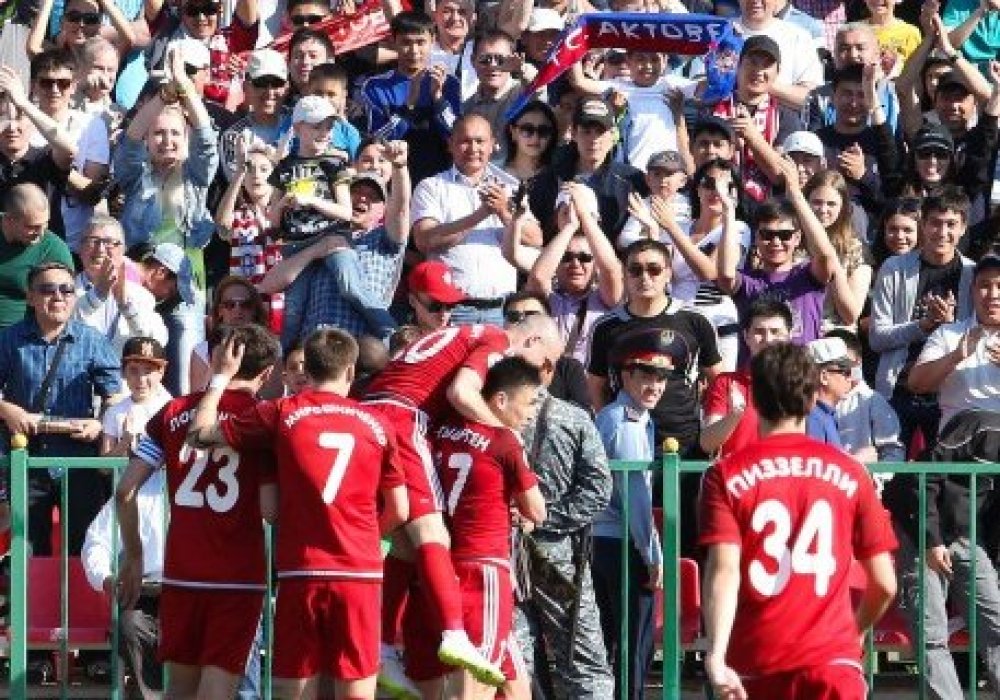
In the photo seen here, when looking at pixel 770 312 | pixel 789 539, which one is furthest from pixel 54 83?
pixel 789 539

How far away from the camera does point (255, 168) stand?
16438 mm

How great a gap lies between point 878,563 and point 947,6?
9500 millimetres

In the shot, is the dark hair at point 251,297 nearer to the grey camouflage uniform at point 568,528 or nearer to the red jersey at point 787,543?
the grey camouflage uniform at point 568,528

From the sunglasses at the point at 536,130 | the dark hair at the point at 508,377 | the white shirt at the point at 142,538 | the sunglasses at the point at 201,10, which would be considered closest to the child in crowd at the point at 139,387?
the white shirt at the point at 142,538

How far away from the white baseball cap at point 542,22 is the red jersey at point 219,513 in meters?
6.36

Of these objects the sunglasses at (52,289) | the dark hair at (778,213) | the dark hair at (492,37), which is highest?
the dark hair at (492,37)

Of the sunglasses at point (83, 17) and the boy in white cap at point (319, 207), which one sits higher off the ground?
the sunglasses at point (83, 17)

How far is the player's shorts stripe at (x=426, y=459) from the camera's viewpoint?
12.5m

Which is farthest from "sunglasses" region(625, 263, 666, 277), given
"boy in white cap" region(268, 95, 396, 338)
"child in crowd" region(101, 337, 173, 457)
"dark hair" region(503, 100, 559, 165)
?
"child in crowd" region(101, 337, 173, 457)

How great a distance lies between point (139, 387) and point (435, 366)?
102 inches

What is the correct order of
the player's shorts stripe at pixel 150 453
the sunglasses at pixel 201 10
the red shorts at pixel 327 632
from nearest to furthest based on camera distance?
the red shorts at pixel 327 632 < the player's shorts stripe at pixel 150 453 < the sunglasses at pixel 201 10

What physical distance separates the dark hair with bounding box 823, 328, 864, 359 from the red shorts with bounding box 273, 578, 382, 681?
3.78 meters

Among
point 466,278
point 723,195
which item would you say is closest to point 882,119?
point 723,195

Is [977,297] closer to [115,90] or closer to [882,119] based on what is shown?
[882,119]
